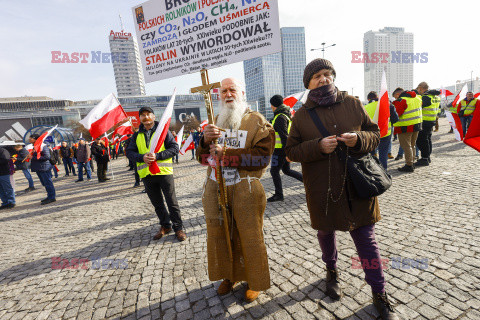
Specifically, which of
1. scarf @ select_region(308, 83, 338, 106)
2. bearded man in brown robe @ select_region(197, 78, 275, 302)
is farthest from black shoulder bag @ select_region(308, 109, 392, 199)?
bearded man in brown robe @ select_region(197, 78, 275, 302)

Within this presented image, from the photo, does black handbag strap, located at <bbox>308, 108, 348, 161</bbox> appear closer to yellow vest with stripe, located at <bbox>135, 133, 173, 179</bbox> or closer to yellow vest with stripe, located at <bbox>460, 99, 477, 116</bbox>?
yellow vest with stripe, located at <bbox>135, 133, 173, 179</bbox>

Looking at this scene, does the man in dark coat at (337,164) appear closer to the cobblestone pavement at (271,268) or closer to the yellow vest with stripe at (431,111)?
the cobblestone pavement at (271,268)

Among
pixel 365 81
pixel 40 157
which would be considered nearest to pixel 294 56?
pixel 365 81

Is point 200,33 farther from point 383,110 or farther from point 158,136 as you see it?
point 383,110

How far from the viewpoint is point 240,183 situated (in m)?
2.24

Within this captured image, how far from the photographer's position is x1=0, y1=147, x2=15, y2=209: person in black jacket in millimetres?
7038

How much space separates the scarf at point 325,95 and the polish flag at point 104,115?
465 cm

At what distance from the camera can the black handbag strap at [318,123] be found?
2.01 metres

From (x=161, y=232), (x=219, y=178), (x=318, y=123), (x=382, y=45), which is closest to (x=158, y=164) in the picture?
(x=161, y=232)

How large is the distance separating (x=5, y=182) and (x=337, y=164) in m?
9.83

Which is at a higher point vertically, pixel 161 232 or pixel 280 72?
pixel 280 72

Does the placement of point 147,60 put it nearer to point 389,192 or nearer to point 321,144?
point 321,144

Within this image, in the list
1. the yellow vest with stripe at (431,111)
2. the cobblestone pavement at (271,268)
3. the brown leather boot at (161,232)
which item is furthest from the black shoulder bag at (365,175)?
the yellow vest with stripe at (431,111)

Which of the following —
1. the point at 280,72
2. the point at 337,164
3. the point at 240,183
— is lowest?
the point at 240,183
